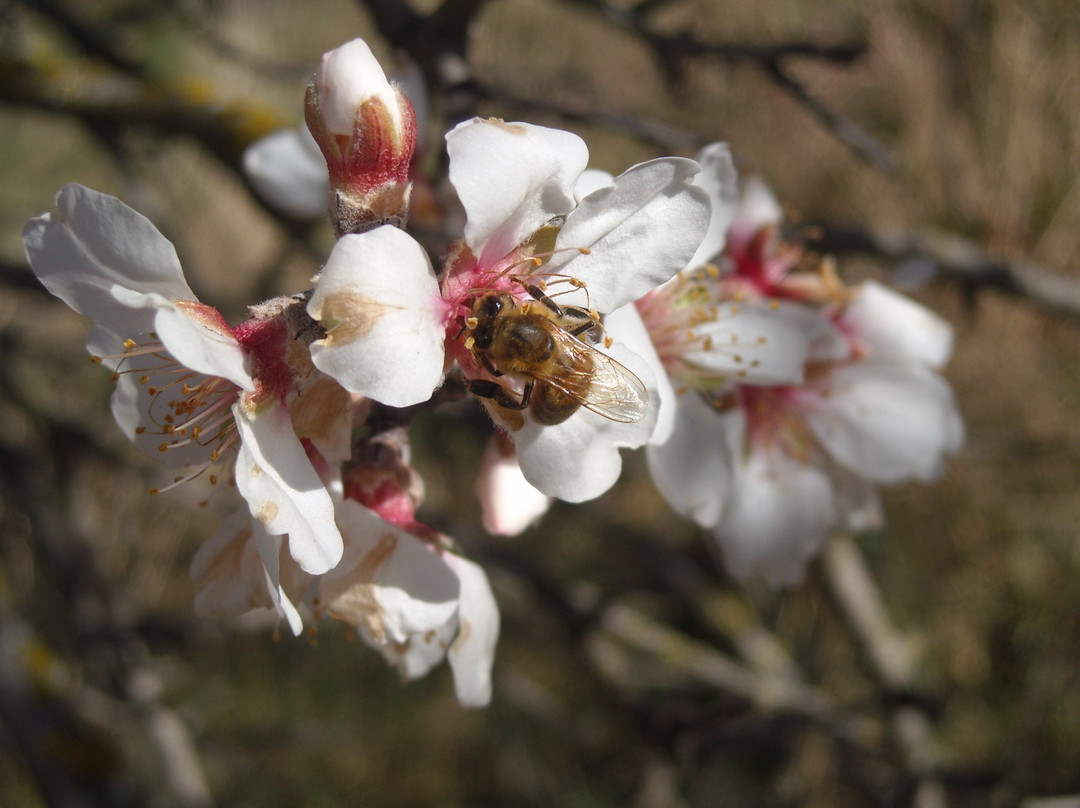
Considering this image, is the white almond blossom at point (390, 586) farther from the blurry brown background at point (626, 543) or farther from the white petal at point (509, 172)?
the blurry brown background at point (626, 543)

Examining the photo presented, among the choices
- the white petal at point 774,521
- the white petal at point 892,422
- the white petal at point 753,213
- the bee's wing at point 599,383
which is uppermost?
the bee's wing at point 599,383

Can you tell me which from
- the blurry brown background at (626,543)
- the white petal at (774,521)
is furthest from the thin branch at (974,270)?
the white petal at (774,521)

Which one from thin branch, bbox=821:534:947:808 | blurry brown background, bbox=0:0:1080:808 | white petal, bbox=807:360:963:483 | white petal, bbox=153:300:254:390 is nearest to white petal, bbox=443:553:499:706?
white petal, bbox=153:300:254:390

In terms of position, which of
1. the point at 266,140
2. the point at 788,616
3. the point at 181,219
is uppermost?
the point at 266,140

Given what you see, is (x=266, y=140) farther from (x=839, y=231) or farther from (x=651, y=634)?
(x=651, y=634)

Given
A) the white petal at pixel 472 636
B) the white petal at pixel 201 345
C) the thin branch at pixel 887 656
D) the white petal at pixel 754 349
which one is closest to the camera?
the white petal at pixel 201 345

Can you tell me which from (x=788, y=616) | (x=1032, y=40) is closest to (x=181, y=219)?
(x=788, y=616)

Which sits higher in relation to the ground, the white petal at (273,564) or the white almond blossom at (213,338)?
the white almond blossom at (213,338)

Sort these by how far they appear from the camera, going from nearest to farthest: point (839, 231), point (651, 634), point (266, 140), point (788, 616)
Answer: point (266, 140) → point (839, 231) → point (651, 634) → point (788, 616)
